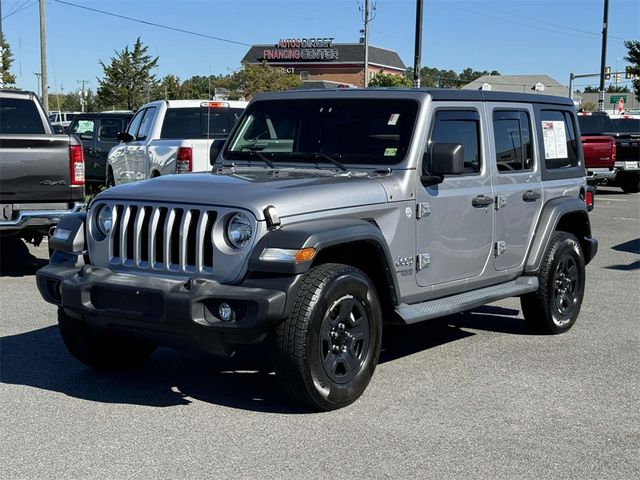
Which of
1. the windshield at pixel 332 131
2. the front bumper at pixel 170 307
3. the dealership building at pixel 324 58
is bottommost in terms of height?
the front bumper at pixel 170 307

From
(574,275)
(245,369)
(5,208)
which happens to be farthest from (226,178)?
(5,208)

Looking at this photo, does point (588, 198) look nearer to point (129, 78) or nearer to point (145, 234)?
point (145, 234)

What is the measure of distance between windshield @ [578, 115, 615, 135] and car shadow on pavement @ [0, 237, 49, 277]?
649 inches

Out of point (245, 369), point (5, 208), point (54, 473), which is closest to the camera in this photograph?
point (54, 473)

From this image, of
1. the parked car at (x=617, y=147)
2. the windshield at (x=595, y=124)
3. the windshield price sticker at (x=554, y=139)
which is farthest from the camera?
the windshield at (x=595, y=124)

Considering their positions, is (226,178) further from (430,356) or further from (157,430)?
(430,356)

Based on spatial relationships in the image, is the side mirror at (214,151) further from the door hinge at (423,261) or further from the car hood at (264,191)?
the door hinge at (423,261)

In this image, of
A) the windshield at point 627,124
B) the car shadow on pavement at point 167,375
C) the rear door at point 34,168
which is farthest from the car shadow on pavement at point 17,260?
the windshield at point 627,124

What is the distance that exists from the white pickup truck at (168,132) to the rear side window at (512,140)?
5.60m

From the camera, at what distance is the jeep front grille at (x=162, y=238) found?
4977 mm

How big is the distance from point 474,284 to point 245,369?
176 cm

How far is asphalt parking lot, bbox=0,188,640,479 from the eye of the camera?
4.33m

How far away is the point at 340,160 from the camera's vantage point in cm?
609

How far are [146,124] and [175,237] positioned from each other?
28.6ft
